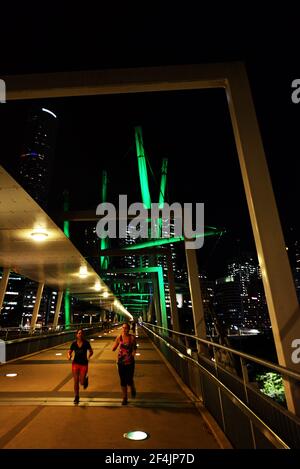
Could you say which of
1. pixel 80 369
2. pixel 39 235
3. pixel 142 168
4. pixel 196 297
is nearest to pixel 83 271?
pixel 39 235

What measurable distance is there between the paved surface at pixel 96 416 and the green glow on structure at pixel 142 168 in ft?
87.1

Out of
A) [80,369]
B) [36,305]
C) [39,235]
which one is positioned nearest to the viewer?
[80,369]

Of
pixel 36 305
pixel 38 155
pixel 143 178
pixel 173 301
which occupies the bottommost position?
pixel 173 301

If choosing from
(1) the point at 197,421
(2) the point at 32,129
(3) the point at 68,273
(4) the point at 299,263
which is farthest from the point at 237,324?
(1) the point at 197,421

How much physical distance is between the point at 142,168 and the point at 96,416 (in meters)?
33.5

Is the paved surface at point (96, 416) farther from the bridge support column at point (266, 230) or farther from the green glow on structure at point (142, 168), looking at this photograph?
the green glow on structure at point (142, 168)

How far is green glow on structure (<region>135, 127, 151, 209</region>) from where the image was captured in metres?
34.3

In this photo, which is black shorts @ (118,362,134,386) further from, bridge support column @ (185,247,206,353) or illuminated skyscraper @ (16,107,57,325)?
illuminated skyscraper @ (16,107,57,325)

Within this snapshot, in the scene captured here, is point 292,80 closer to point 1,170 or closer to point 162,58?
point 162,58

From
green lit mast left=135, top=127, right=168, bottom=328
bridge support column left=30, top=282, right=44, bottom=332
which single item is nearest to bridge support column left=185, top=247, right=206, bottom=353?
bridge support column left=30, top=282, right=44, bottom=332

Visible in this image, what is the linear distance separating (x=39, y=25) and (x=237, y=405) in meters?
5.83

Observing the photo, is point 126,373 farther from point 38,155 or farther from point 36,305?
point 38,155

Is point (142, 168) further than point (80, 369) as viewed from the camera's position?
Yes

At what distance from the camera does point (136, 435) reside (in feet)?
14.6
